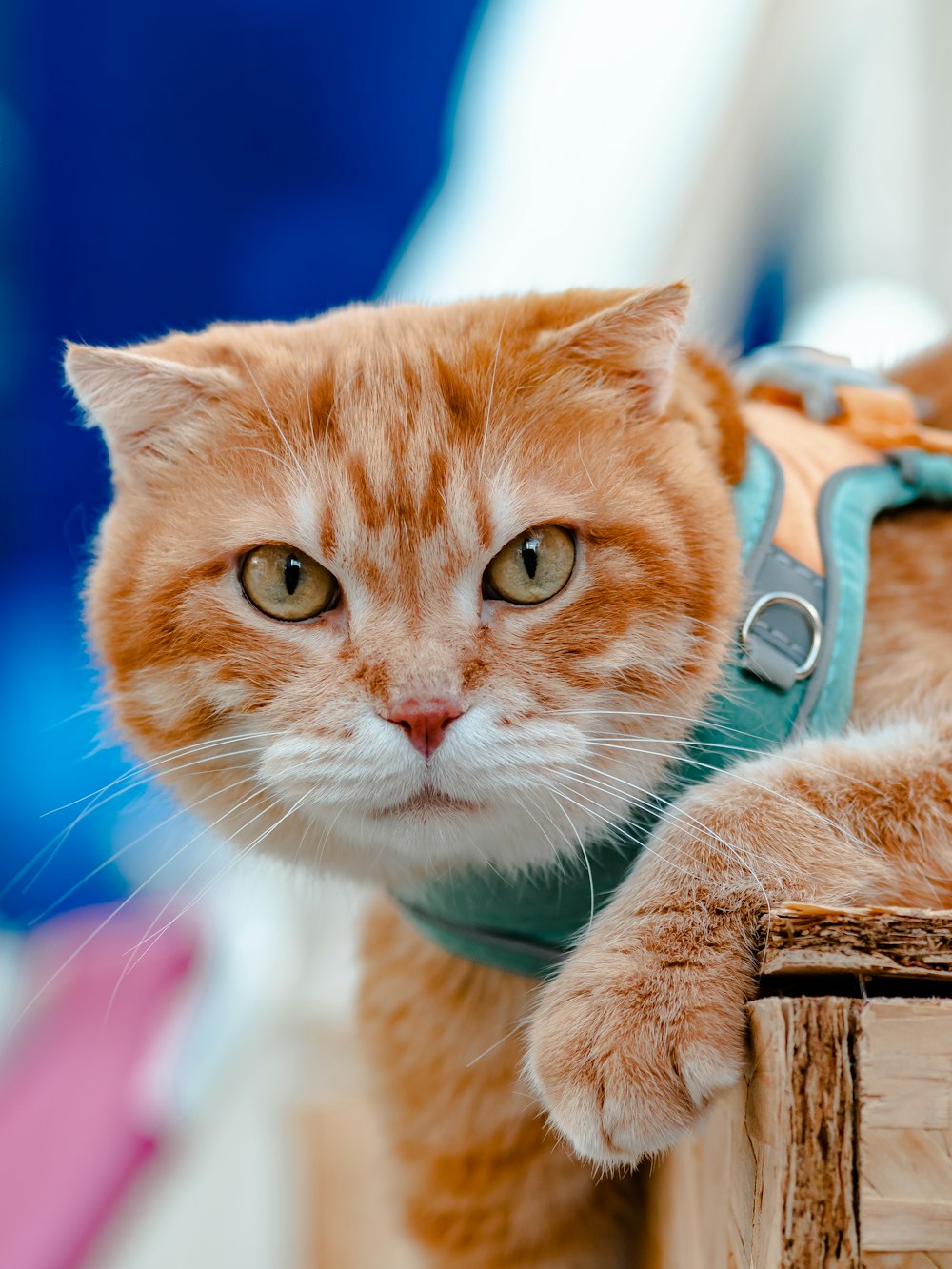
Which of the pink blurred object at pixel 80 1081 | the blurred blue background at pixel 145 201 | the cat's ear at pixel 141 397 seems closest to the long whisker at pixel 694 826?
the cat's ear at pixel 141 397

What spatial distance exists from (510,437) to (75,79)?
144 cm

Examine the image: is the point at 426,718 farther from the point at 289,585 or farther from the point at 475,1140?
the point at 475,1140

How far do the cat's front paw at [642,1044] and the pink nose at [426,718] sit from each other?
18 cm

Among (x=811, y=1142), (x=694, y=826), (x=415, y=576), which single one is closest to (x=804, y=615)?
(x=694, y=826)

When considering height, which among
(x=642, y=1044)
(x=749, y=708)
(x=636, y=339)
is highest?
(x=636, y=339)

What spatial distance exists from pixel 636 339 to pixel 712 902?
17.2 inches

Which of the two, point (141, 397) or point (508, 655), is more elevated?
point (141, 397)

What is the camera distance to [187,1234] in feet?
6.37

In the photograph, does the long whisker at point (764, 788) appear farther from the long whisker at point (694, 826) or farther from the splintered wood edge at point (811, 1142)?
the splintered wood edge at point (811, 1142)

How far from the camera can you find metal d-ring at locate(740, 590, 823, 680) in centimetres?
83

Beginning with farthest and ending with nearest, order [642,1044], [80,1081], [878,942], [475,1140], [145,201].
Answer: [80,1081] → [145,201] → [475,1140] → [642,1044] → [878,942]

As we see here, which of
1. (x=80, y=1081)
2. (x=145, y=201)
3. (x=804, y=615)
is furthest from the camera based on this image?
(x=80, y=1081)

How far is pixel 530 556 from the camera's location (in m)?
0.80

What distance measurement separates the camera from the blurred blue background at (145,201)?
1.80 metres
